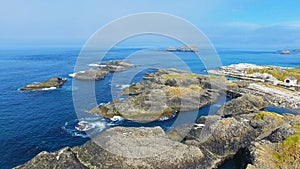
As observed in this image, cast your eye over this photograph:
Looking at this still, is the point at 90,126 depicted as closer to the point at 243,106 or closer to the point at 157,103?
the point at 157,103

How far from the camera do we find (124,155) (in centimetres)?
3158

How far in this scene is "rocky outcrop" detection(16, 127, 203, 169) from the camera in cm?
3044

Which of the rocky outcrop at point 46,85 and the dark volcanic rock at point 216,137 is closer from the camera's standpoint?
the dark volcanic rock at point 216,137

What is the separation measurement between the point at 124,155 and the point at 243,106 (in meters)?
33.6

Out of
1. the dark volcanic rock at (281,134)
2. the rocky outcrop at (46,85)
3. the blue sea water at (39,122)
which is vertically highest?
the rocky outcrop at (46,85)

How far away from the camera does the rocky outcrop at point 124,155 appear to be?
99.9 feet

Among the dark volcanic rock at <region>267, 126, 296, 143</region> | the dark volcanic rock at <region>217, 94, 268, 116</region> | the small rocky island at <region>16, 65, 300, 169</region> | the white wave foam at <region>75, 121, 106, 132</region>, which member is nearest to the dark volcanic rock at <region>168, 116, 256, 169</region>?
the small rocky island at <region>16, 65, 300, 169</region>

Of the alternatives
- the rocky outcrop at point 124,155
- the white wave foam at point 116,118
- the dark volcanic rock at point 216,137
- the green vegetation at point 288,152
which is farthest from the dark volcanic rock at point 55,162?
the green vegetation at point 288,152

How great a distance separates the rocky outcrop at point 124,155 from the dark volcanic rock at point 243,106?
21835 millimetres

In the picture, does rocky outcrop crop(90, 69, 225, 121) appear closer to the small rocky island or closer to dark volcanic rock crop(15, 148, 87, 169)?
the small rocky island

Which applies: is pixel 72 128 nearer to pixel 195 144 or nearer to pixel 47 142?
pixel 47 142

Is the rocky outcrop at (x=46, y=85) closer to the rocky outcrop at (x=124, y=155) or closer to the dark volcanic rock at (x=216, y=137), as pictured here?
the rocky outcrop at (x=124, y=155)

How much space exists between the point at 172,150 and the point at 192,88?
35415 millimetres

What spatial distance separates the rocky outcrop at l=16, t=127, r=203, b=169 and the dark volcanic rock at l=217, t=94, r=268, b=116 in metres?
21.8
